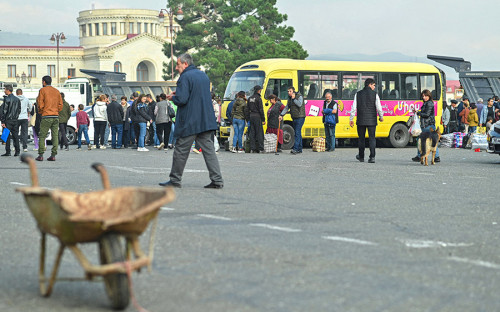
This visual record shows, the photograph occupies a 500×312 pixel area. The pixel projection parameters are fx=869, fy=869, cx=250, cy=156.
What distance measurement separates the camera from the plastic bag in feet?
64.2

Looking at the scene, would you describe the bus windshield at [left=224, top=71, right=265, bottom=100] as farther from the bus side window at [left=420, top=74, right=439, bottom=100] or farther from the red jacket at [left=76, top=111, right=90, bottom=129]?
the bus side window at [left=420, top=74, right=439, bottom=100]

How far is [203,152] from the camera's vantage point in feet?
40.0

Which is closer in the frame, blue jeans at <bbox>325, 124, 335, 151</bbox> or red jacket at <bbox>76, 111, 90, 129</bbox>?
blue jeans at <bbox>325, 124, 335, 151</bbox>

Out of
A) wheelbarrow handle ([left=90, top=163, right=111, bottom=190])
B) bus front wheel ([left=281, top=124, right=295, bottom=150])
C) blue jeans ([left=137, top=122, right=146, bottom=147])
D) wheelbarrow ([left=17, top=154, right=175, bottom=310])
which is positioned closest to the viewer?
wheelbarrow ([left=17, top=154, right=175, bottom=310])

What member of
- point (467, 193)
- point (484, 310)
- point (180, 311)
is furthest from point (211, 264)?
point (467, 193)

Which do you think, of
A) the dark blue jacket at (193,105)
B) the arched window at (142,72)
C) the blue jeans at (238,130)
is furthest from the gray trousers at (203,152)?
the arched window at (142,72)

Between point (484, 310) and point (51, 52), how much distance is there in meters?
121

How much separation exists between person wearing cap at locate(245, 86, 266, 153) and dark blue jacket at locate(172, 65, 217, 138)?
1228cm

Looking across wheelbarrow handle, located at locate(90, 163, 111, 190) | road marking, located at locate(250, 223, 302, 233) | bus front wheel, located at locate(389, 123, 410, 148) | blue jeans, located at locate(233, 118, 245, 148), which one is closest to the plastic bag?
blue jeans, located at locate(233, 118, 245, 148)

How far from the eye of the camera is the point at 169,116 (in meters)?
26.8

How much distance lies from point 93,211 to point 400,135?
2530cm

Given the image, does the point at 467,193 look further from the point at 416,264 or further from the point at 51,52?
the point at 51,52

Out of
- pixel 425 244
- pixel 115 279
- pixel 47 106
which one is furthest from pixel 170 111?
pixel 115 279

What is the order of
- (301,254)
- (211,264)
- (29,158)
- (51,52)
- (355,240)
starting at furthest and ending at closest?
1. (51,52)
2. (355,240)
3. (301,254)
4. (211,264)
5. (29,158)
